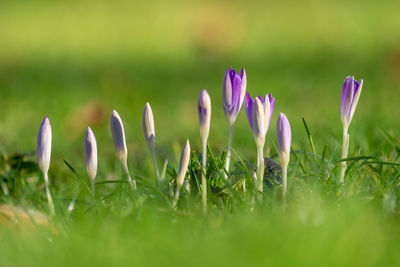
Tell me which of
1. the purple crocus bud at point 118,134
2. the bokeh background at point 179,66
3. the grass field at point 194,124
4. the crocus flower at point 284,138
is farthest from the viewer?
the bokeh background at point 179,66

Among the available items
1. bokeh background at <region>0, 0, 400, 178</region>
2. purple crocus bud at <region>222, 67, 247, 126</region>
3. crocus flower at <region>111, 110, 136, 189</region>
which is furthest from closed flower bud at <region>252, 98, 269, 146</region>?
bokeh background at <region>0, 0, 400, 178</region>

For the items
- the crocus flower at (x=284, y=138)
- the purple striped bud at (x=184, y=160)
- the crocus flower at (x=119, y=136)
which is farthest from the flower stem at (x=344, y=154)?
the crocus flower at (x=119, y=136)

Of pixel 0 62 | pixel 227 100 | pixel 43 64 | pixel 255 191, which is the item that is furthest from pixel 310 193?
pixel 0 62

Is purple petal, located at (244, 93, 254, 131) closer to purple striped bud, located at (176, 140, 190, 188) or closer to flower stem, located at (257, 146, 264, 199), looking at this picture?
flower stem, located at (257, 146, 264, 199)

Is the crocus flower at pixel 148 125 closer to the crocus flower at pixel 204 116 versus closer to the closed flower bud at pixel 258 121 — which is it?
the crocus flower at pixel 204 116

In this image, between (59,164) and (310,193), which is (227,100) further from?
(59,164)

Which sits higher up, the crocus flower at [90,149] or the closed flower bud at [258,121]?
the closed flower bud at [258,121]
